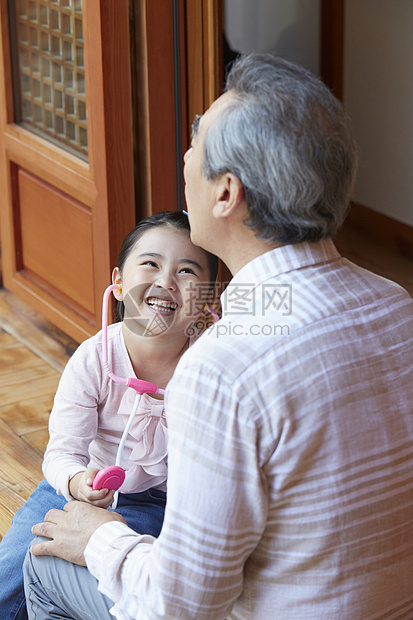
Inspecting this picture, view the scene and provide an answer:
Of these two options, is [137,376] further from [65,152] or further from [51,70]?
[51,70]

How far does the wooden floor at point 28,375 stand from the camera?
6.87 ft

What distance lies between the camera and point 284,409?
87cm

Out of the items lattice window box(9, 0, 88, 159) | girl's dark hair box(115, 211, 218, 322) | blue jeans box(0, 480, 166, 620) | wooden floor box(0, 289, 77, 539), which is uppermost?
lattice window box(9, 0, 88, 159)

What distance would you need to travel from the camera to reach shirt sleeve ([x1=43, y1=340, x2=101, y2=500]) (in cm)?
145

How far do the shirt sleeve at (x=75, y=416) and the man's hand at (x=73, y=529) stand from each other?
0.17m

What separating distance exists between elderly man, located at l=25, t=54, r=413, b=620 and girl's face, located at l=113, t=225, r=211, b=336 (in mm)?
431

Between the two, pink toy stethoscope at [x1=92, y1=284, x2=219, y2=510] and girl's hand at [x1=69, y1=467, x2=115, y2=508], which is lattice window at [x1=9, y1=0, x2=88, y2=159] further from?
girl's hand at [x1=69, y1=467, x2=115, y2=508]

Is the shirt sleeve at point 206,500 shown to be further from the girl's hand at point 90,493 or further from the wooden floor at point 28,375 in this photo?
the wooden floor at point 28,375

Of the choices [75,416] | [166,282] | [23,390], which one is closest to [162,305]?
[166,282]

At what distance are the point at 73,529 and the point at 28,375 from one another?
1500 millimetres

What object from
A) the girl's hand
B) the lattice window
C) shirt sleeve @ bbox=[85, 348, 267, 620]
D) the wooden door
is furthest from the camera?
the lattice window

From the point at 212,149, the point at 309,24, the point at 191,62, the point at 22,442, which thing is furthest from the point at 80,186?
the point at 309,24

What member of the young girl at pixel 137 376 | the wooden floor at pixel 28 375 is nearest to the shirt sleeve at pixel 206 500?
the young girl at pixel 137 376

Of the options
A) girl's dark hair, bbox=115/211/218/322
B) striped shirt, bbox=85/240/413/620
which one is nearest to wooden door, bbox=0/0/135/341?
girl's dark hair, bbox=115/211/218/322
